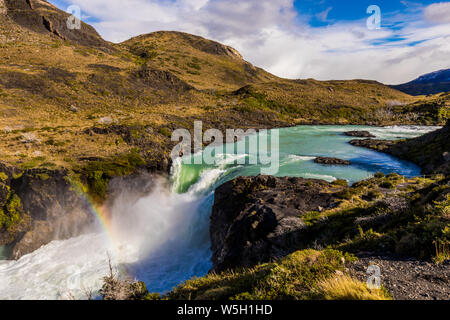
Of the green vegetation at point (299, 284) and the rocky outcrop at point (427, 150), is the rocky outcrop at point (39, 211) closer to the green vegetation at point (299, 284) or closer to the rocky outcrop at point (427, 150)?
the green vegetation at point (299, 284)

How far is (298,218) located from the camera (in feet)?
37.8

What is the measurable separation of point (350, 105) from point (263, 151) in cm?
7065

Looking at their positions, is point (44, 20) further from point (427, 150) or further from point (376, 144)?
point (427, 150)

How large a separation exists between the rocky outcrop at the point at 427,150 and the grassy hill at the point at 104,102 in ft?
98.0

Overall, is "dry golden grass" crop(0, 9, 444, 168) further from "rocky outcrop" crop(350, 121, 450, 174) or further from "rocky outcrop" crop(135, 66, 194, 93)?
"rocky outcrop" crop(350, 121, 450, 174)

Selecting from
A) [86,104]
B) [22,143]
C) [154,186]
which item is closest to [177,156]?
[154,186]

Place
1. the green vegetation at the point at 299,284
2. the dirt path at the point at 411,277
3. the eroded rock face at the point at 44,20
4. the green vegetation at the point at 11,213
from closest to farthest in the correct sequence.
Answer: the green vegetation at the point at 299,284 → the dirt path at the point at 411,277 → the green vegetation at the point at 11,213 → the eroded rock face at the point at 44,20

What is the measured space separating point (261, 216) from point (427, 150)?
2829 centimetres

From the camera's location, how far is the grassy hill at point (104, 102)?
29.9 m

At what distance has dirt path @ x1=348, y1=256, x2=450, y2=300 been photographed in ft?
14.4

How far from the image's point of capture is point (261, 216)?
467 inches

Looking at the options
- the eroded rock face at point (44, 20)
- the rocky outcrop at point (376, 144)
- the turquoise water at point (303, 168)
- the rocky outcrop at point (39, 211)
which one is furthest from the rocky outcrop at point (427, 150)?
the eroded rock face at point (44, 20)

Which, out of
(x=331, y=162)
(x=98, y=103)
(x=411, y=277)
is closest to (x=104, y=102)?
(x=98, y=103)

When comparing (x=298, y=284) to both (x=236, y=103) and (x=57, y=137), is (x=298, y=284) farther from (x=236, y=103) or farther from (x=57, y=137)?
(x=236, y=103)
